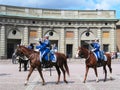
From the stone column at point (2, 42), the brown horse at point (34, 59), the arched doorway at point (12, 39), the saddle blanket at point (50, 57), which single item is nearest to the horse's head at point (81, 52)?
the brown horse at point (34, 59)

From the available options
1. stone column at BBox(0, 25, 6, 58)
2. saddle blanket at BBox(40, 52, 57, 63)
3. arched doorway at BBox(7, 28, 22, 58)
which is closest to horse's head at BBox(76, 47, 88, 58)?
saddle blanket at BBox(40, 52, 57, 63)

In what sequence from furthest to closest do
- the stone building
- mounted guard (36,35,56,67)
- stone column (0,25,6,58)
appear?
the stone building → stone column (0,25,6,58) → mounted guard (36,35,56,67)

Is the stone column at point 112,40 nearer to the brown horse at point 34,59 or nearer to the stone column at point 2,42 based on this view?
the stone column at point 2,42

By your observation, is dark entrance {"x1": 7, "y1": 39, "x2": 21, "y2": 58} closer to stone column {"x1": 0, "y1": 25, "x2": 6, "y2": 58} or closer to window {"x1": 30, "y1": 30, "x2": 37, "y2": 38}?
stone column {"x1": 0, "y1": 25, "x2": 6, "y2": 58}

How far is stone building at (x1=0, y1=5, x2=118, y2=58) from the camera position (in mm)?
54938

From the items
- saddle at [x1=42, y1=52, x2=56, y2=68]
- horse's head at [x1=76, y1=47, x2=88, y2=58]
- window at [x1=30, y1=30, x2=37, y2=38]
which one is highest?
window at [x1=30, y1=30, x2=37, y2=38]

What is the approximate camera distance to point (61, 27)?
5869 centimetres

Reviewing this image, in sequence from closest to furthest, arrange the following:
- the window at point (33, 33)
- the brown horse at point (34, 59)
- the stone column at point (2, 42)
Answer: the brown horse at point (34, 59) < the stone column at point (2, 42) < the window at point (33, 33)

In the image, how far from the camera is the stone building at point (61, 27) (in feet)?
180

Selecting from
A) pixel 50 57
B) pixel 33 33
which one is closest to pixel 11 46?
pixel 33 33

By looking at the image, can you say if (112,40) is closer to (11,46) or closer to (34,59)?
(11,46)

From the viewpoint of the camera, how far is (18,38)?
5528 centimetres

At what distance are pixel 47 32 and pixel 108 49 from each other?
1148cm

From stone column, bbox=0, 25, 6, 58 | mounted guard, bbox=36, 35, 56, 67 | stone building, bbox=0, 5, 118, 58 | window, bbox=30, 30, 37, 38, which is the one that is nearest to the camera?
mounted guard, bbox=36, 35, 56, 67
